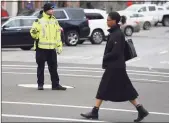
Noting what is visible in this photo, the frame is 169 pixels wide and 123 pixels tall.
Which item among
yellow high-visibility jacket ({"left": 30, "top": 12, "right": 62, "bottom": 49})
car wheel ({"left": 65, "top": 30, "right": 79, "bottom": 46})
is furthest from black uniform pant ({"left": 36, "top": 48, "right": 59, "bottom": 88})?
car wheel ({"left": 65, "top": 30, "right": 79, "bottom": 46})

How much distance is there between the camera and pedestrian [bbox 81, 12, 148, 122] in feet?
29.9

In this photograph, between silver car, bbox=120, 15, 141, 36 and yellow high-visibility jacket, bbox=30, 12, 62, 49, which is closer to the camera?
yellow high-visibility jacket, bbox=30, 12, 62, 49

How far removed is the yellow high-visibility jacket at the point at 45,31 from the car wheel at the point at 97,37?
57.5 feet

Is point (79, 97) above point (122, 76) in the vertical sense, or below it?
below

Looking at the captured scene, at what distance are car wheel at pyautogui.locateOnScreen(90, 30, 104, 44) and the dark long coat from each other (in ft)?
68.5

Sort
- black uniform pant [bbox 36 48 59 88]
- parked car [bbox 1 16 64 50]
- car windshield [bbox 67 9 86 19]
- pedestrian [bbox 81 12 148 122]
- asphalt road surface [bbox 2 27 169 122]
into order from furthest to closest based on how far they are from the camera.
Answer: car windshield [bbox 67 9 86 19], parked car [bbox 1 16 64 50], black uniform pant [bbox 36 48 59 88], asphalt road surface [bbox 2 27 169 122], pedestrian [bbox 81 12 148 122]

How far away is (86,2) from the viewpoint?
5566 cm

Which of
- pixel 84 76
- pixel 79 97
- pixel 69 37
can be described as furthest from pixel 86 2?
pixel 79 97

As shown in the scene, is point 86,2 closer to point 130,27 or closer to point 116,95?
point 130,27

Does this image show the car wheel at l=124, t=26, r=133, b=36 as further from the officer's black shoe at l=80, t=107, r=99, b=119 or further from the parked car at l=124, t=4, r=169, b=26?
the officer's black shoe at l=80, t=107, r=99, b=119

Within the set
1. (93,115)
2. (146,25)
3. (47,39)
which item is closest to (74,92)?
(47,39)

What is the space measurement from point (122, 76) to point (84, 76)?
21.5ft

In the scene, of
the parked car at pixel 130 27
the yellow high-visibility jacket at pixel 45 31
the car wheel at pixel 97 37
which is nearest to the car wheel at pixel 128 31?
the parked car at pixel 130 27

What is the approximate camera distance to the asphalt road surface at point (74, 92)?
31.3 ft
